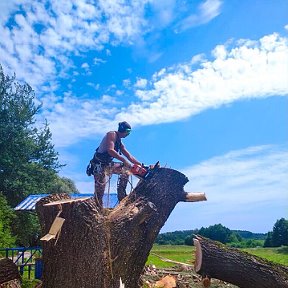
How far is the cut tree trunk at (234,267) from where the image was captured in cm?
532

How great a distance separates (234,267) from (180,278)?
10.0 ft

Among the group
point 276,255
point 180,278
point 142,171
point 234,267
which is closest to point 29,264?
point 180,278

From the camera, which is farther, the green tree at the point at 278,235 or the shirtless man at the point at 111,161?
the green tree at the point at 278,235

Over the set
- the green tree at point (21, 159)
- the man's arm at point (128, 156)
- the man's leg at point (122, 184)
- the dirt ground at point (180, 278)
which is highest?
the green tree at point (21, 159)

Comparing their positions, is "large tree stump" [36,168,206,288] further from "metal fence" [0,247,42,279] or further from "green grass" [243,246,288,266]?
"green grass" [243,246,288,266]


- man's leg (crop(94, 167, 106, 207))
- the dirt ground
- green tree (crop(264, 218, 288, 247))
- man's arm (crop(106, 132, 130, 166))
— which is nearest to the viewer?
man's leg (crop(94, 167, 106, 207))

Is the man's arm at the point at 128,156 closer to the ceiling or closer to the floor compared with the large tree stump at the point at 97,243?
closer to the ceiling

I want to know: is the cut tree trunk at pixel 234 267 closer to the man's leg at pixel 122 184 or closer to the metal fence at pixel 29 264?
the man's leg at pixel 122 184

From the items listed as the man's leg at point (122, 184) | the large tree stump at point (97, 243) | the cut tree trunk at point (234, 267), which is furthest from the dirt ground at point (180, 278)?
the large tree stump at point (97, 243)

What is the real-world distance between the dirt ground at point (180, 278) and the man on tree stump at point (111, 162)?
1.69 m

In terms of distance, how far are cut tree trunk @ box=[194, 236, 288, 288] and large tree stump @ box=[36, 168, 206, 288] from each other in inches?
26.4

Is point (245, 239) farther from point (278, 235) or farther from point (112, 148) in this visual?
point (112, 148)

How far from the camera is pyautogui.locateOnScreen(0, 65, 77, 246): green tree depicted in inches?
776

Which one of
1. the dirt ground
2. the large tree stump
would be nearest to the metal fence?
the dirt ground
